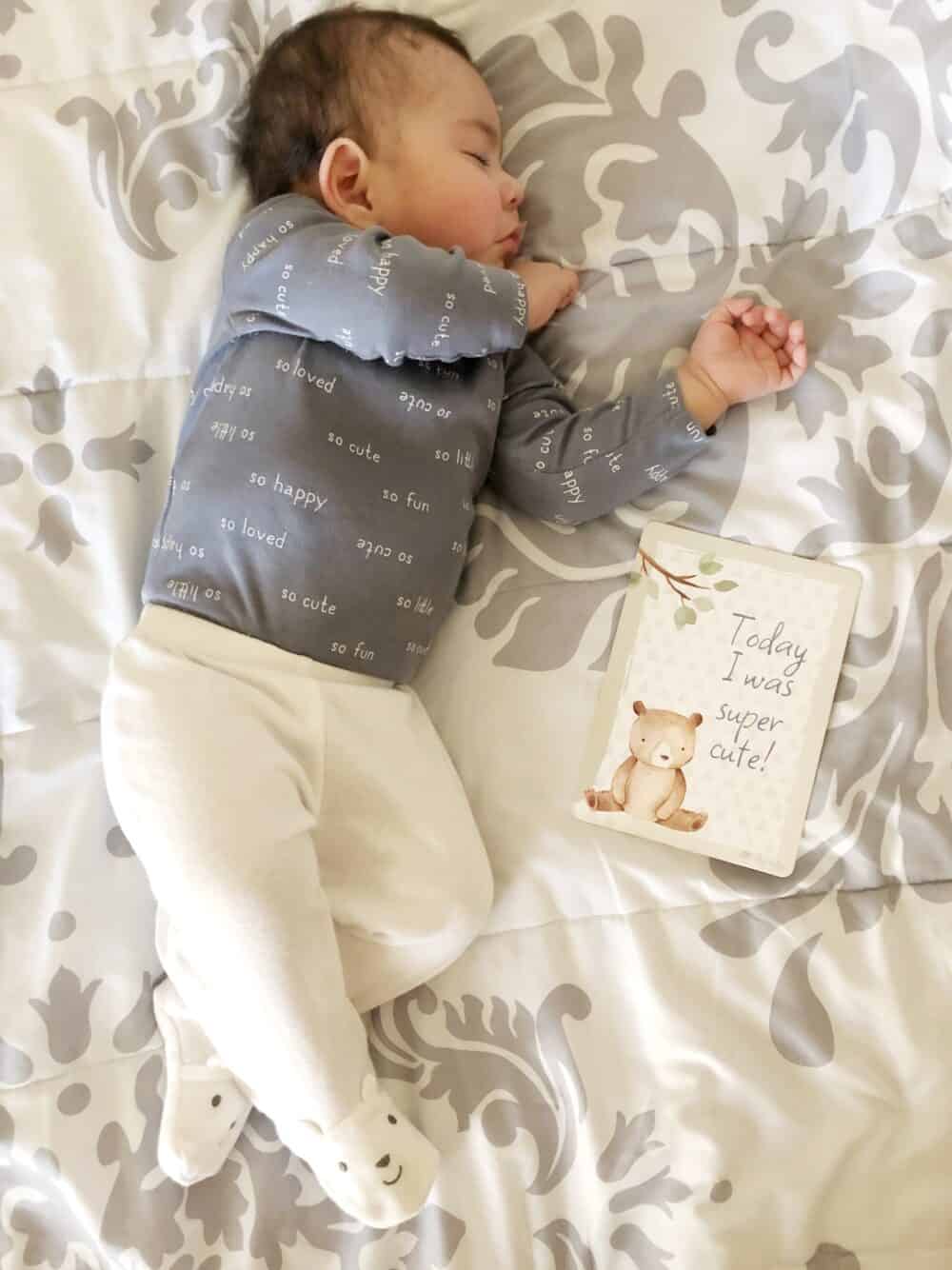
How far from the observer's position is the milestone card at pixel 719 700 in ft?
3.34

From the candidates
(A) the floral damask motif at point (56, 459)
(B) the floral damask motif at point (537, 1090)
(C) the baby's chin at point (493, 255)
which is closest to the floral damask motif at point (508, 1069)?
(B) the floral damask motif at point (537, 1090)

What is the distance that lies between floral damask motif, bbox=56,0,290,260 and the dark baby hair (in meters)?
0.04

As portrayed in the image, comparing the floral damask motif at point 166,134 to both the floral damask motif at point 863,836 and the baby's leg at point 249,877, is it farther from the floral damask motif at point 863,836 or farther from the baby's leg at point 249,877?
the floral damask motif at point 863,836

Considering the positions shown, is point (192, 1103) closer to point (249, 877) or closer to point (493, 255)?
point (249, 877)

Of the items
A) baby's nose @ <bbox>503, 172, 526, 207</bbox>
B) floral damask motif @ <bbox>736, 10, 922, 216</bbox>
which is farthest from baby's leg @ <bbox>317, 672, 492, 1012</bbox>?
floral damask motif @ <bbox>736, 10, 922, 216</bbox>

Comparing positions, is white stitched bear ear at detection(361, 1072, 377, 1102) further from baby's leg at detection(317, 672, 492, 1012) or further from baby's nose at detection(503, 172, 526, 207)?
baby's nose at detection(503, 172, 526, 207)

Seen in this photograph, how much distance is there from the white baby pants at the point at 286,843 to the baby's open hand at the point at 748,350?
1.33 feet

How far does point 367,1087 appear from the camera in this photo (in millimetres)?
950

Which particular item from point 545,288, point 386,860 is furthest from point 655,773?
point 545,288

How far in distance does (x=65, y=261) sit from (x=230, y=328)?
0.20 meters

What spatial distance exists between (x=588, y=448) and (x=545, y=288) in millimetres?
173

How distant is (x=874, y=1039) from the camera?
957 mm

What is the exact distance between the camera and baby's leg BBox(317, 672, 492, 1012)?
100 centimetres

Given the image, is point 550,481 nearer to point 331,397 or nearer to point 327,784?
point 331,397
